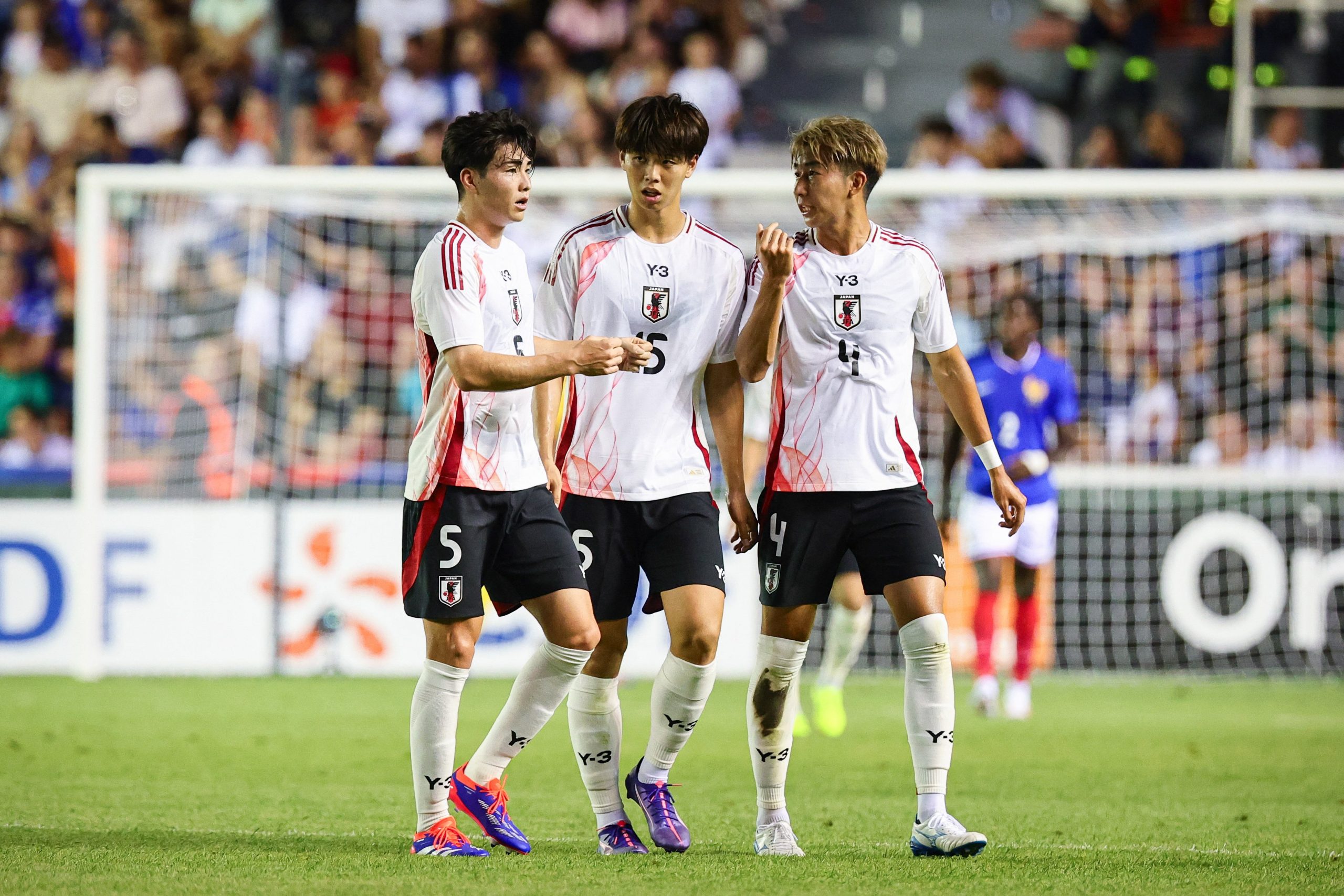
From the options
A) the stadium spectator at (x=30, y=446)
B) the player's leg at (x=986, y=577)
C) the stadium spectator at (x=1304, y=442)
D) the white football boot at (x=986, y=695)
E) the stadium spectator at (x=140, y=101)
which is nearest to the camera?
the white football boot at (x=986, y=695)

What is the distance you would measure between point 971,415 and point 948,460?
4469 millimetres

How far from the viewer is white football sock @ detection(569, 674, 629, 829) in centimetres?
553

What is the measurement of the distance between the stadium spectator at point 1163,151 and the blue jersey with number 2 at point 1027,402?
493 cm

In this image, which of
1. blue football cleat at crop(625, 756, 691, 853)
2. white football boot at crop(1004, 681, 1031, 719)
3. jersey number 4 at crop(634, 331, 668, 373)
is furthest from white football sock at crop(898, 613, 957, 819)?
white football boot at crop(1004, 681, 1031, 719)

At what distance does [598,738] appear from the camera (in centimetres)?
560

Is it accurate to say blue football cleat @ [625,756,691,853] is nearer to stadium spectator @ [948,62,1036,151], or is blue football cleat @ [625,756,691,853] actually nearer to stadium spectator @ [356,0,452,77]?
stadium spectator @ [948,62,1036,151]

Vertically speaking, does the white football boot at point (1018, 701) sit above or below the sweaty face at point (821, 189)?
below

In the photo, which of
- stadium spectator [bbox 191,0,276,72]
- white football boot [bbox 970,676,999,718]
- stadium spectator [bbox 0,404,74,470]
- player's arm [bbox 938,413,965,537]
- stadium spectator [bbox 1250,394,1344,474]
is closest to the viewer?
player's arm [bbox 938,413,965,537]

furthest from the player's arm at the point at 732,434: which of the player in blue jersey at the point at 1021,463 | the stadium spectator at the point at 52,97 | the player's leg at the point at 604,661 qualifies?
the stadium spectator at the point at 52,97

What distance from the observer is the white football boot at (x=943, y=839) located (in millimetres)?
5277

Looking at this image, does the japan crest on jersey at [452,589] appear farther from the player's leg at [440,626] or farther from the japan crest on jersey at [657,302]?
the japan crest on jersey at [657,302]

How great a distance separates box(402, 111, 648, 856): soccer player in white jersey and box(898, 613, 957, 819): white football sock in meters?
0.99

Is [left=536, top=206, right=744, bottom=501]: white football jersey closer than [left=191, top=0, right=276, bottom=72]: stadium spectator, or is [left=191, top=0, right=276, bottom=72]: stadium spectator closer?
[left=536, top=206, right=744, bottom=501]: white football jersey

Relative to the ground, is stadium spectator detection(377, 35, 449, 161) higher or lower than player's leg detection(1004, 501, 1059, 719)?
higher
